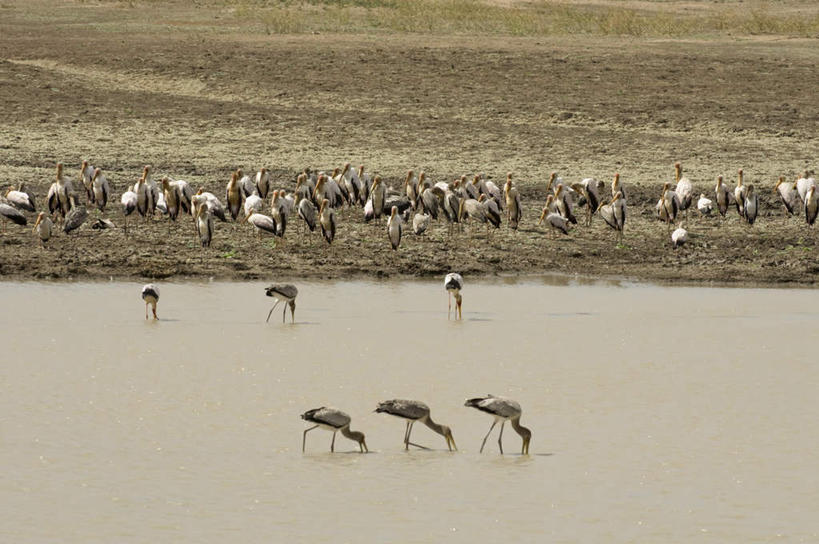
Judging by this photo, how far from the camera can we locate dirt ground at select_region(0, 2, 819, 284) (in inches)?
694

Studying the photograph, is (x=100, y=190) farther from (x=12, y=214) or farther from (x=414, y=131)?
(x=414, y=131)

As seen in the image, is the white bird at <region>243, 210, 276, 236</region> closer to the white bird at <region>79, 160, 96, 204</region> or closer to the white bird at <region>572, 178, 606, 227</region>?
the white bird at <region>79, 160, 96, 204</region>

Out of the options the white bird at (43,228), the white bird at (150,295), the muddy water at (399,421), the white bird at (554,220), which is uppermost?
the white bird at (554,220)

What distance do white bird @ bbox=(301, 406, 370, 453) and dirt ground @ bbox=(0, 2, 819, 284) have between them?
7.36 metres

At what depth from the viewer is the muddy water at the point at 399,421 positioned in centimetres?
813

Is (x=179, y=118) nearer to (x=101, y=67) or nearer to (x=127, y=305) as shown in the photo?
(x=101, y=67)

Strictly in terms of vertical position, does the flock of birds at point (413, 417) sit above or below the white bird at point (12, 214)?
below

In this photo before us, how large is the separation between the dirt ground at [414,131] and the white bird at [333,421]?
7359 millimetres

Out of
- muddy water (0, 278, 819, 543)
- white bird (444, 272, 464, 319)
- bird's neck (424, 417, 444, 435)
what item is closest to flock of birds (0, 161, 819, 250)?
muddy water (0, 278, 819, 543)

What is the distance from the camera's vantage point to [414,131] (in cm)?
2577

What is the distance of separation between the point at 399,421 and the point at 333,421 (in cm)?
124

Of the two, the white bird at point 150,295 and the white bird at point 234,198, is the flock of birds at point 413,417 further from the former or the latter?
the white bird at point 234,198

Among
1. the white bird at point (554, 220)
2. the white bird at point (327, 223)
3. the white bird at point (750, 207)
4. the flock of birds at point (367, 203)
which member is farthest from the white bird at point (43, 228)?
the white bird at point (750, 207)

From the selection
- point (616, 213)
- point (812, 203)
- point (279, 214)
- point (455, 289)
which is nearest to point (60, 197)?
point (279, 214)
